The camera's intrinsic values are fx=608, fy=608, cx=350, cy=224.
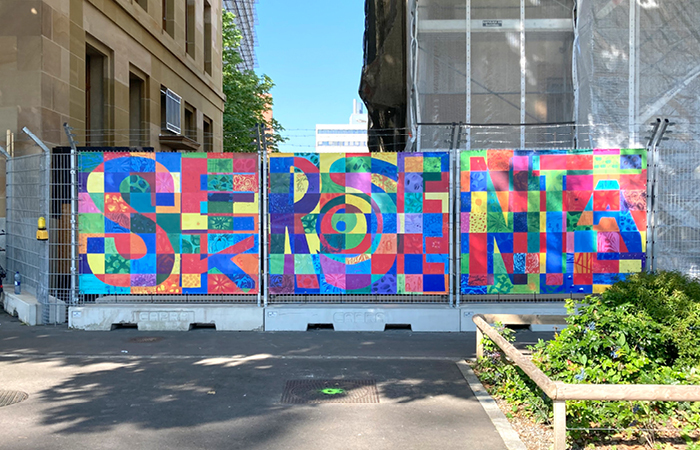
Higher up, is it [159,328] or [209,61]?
[209,61]

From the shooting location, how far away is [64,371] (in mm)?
7582

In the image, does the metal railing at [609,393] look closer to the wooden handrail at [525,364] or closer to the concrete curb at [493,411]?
the wooden handrail at [525,364]

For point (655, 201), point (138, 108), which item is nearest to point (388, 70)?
point (138, 108)

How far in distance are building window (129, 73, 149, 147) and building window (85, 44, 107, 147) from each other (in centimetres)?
284

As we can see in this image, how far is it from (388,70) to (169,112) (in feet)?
28.1

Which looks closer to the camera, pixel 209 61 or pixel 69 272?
pixel 69 272

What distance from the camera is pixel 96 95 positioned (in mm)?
18203

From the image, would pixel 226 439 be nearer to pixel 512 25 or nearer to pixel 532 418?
pixel 532 418

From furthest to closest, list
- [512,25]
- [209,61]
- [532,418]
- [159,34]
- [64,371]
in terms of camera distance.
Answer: [209,61]
[159,34]
[512,25]
[64,371]
[532,418]

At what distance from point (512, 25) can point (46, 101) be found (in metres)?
11.2

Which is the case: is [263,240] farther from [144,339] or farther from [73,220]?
[73,220]

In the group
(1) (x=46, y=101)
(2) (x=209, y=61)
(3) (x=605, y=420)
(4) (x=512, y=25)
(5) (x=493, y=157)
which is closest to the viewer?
(3) (x=605, y=420)

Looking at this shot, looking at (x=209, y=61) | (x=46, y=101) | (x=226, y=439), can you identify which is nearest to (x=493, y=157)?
(x=226, y=439)

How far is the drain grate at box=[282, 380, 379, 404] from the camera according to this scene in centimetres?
641
